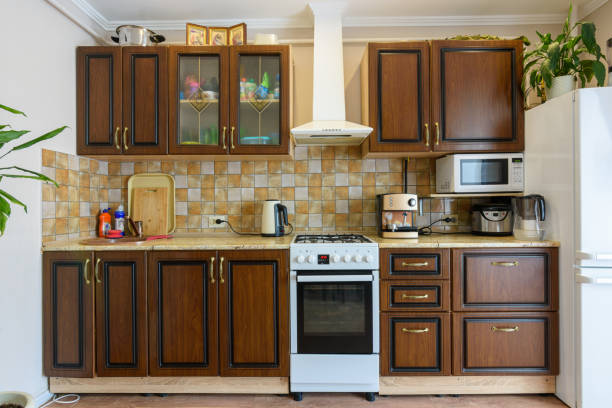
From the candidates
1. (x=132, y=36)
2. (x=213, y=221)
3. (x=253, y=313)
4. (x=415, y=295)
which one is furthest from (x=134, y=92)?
(x=415, y=295)

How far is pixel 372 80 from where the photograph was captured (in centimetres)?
240

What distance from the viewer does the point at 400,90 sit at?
2.41 metres

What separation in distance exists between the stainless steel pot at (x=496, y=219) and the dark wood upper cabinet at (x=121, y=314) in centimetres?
221

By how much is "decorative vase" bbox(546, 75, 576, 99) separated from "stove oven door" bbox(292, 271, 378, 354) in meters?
1.58

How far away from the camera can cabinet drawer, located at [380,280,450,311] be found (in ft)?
6.97

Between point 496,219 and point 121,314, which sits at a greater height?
point 496,219

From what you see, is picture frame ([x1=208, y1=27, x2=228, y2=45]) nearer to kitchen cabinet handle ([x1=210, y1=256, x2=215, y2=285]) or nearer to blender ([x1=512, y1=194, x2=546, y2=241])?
kitchen cabinet handle ([x1=210, y1=256, x2=215, y2=285])

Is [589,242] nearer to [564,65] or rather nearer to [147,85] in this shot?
[564,65]

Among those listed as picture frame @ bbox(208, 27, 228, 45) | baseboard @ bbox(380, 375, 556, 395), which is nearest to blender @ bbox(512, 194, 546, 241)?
baseboard @ bbox(380, 375, 556, 395)

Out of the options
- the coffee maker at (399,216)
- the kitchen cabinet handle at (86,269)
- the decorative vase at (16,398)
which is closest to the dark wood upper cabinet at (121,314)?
the kitchen cabinet handle at (86,269)

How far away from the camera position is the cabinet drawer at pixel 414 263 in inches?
83.9

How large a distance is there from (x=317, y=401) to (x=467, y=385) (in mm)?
887

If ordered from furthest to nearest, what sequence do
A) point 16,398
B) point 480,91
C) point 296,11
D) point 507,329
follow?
1. point 296,11
2. point 480,91
3. point 507,329
4. point 16,398

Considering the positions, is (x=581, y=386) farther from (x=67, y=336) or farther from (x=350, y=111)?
(x=67, y=336)
